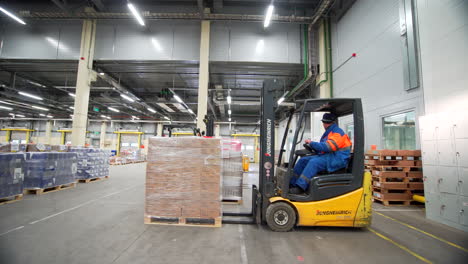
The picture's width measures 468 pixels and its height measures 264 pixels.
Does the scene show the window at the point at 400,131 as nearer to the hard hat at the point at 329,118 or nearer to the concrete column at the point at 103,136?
the hard hat at the point at 329,118

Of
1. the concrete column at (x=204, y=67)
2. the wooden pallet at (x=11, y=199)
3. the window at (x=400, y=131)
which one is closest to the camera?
the wooden pallet at (x=11, y=199)

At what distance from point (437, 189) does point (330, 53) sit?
803 cm

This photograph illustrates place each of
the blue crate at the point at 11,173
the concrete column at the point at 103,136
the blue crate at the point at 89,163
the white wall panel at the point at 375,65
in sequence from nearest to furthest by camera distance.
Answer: the blue crate at the point at 11,173, the white wall panel at the point at 375,65, the blue crate at the point at 89,163, the concrete column at the point at 103,136

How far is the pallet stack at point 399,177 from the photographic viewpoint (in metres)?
5.44

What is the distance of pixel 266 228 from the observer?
11.5ft

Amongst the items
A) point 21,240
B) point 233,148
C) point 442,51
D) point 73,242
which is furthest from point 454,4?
point 21,240

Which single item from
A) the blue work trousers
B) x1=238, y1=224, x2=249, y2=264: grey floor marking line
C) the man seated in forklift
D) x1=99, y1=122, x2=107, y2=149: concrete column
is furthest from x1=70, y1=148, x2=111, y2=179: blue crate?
x1=99, y1=122, x2=107, y2=149: concrete column

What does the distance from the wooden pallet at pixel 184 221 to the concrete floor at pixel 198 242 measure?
0.42 ft

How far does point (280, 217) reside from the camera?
134 inches

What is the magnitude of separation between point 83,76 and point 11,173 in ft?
26.2

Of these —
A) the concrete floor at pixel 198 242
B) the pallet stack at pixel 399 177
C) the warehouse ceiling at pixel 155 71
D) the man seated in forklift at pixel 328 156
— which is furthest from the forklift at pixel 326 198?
the warehouse ceiling at pixel 155 71

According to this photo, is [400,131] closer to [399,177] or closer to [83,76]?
[399,177]

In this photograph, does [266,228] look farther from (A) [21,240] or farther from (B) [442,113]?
(B) [442,113]

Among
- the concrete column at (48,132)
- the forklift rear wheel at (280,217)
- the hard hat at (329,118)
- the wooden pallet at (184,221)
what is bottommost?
the wooden pallet at (184,221)
